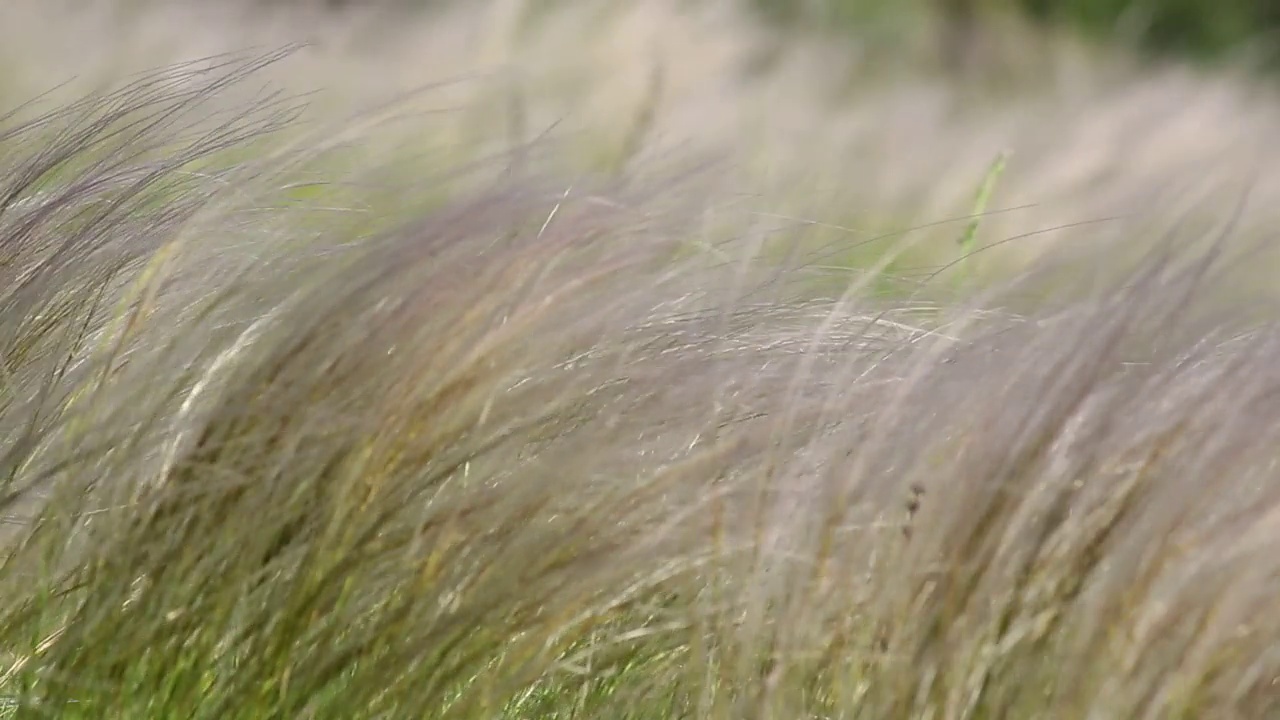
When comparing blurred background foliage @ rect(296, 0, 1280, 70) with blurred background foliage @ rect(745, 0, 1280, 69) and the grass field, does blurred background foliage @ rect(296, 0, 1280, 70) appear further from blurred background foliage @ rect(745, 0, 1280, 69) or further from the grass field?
the grass field

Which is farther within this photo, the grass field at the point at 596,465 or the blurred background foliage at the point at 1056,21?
the blurred background foliage at the point at 1056,21

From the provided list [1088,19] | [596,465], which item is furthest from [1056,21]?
[596,465]

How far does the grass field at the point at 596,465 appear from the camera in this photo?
1040 mm

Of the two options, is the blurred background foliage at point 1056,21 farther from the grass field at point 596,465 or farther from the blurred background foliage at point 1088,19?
the grass field at point 596,465

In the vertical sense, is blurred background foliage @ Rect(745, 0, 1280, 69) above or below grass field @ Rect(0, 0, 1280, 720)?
below

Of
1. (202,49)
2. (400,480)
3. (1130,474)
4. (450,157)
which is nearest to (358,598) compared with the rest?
(400,480)

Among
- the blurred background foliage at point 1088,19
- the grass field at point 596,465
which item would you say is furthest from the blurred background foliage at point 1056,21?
the grass field at point 596,465

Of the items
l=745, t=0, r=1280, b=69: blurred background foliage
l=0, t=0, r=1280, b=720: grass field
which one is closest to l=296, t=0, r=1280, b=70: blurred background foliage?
l=745, t=0, r=1280, b=69: blurred background foliage

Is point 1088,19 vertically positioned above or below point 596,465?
below

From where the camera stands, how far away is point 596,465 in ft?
3.74

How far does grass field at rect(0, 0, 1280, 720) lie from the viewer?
1.04 meters

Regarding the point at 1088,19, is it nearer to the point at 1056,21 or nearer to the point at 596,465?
the point at 1056,21

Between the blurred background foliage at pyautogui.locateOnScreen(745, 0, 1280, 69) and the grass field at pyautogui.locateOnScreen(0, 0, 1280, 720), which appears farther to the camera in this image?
the blurred background foliage at pyautogui.locateOnScreen(745, 0, 1280, 69)

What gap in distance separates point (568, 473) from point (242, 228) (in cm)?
45
